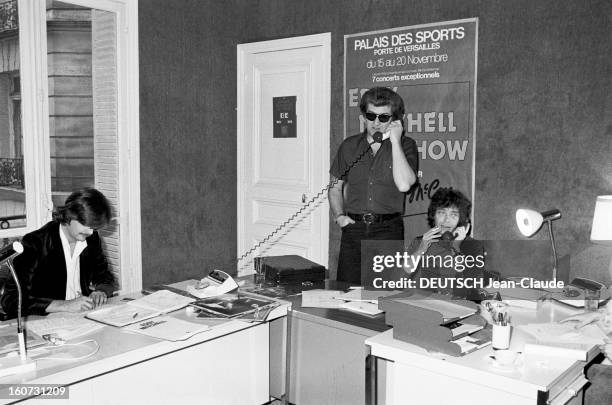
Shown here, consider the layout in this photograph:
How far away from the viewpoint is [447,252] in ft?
9.71

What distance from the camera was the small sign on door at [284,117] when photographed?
16.0 feet

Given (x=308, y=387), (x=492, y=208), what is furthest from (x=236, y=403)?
(x=492, y=208)

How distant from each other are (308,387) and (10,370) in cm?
133

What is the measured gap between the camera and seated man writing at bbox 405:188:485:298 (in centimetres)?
289

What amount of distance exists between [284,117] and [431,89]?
4.36ft

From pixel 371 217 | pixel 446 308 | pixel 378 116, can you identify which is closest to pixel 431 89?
pixel 378 116

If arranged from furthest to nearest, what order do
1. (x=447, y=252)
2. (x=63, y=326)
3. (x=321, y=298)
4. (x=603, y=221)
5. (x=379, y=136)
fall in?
(x=379, y=136), (x=603, y=221), (x=447, y=252), (x=321, y=298), (x=63, y=326)

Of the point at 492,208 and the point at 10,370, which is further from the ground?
the point at 492,208

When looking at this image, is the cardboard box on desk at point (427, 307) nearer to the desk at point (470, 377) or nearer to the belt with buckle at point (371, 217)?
the desk at point (470, 377)

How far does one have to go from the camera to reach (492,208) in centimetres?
390

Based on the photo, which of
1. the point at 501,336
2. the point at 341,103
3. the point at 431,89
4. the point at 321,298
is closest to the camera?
the point at 501,336

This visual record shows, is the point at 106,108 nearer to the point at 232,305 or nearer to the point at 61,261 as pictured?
the point at 61,261

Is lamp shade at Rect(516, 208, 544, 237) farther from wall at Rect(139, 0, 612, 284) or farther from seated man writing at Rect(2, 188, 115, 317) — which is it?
seated man writing at Rect(2, 188, 115, 317)

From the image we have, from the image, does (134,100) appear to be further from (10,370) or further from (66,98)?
(10,370)
